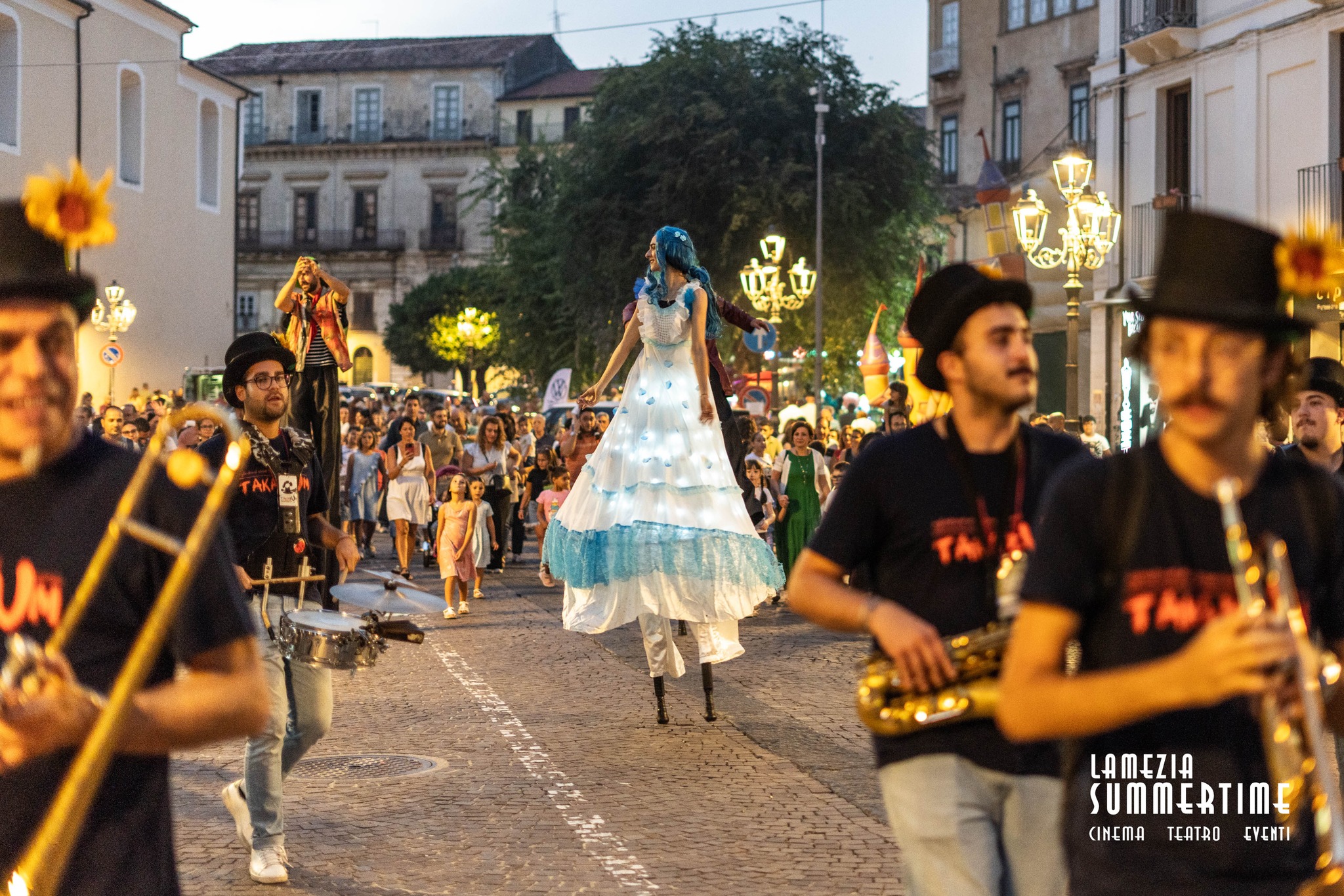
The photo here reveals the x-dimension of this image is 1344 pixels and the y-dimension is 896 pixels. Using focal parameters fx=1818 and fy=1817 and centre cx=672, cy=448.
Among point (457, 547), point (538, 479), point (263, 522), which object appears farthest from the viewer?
point (538, 479)

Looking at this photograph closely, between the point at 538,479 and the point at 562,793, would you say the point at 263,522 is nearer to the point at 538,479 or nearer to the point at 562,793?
the point at 562,793

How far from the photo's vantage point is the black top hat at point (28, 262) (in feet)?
9.55

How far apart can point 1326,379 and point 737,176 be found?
31975 millimetres

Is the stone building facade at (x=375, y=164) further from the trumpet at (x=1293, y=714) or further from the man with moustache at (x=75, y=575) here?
the trumpet at (x=1293, y=714)

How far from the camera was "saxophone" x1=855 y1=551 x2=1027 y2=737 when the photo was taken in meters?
3.88

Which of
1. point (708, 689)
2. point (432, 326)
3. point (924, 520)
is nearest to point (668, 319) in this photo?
point (708, 689)

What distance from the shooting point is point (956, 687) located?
392cm

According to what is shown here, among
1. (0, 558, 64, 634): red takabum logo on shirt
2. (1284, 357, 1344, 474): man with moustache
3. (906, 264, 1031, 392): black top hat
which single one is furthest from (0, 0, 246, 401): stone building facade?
(0, 558, 64, 634): red takabum logo on shirt

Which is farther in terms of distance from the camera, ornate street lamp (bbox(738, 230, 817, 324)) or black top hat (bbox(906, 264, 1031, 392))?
ornate street lamp (bbox(738, 230, 817, 324))

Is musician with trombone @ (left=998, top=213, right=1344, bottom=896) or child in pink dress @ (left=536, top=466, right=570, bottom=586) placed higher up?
musician with trombone @ (left=998, top=213, right=1344, bottom=896)

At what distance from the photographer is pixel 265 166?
93.4 metres

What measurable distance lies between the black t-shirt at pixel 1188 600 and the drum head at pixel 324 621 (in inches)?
172

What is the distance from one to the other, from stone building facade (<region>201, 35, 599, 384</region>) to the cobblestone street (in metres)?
80.1

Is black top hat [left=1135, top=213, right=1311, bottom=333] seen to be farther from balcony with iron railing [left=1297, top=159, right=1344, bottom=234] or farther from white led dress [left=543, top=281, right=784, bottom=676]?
balcony with iron railing [left=1297, top=159, right=1344, bottom=234]
